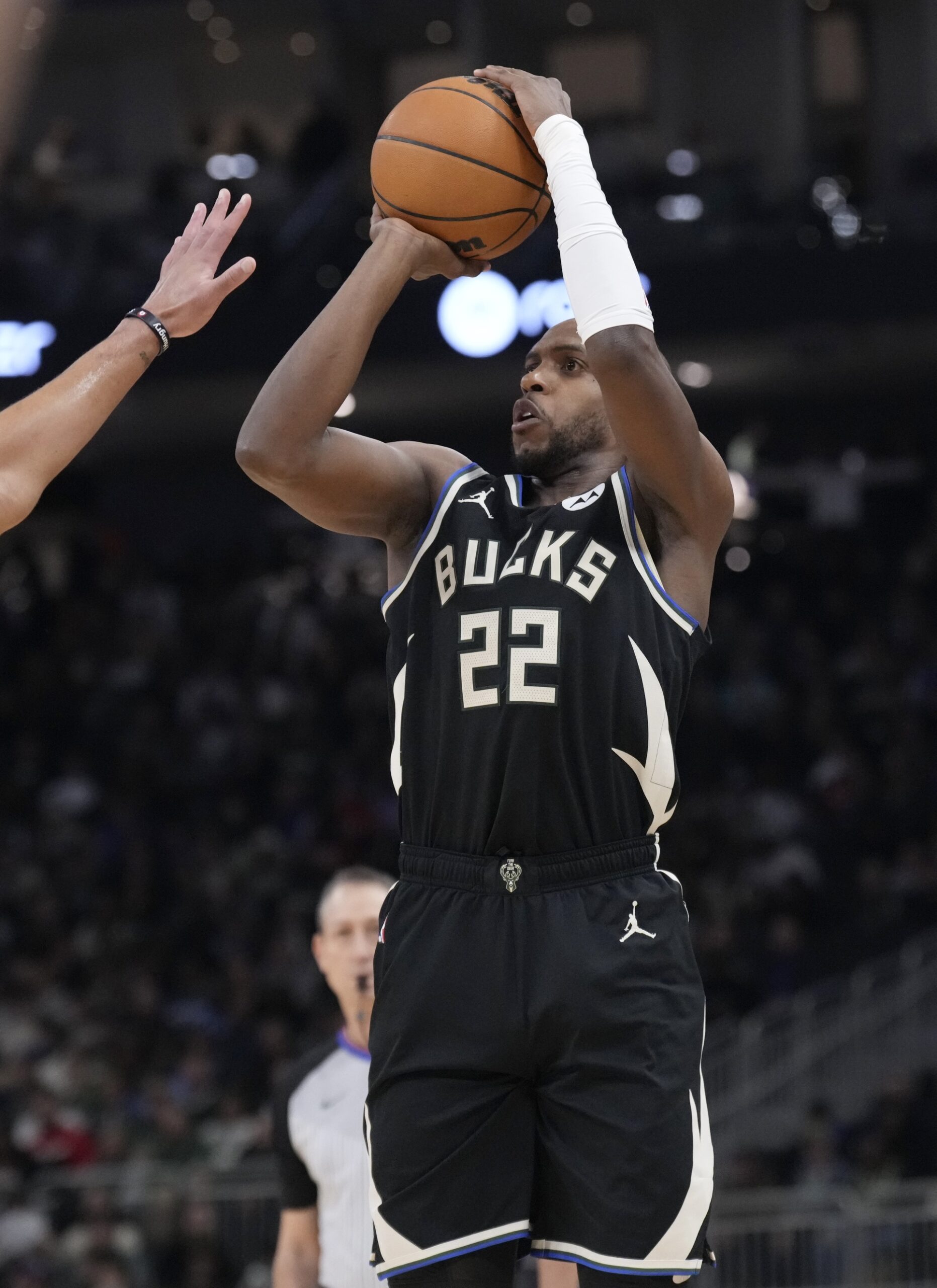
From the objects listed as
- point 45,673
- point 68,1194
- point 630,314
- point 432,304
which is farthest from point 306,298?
point 630,314

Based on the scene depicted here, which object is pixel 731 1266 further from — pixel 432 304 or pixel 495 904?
pixel 432 304

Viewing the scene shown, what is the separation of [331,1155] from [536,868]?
84.8 inches

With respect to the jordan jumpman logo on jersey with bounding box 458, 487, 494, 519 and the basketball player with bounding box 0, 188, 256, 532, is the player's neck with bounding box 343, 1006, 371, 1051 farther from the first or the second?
the basketball player with bounding box 0, 188, 256, 532

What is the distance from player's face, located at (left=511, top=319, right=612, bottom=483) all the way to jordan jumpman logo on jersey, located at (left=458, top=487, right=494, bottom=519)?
0.47 ft

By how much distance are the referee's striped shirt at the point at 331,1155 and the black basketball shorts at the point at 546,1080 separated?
1711mm

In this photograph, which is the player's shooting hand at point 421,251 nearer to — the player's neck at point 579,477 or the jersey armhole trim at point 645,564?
the player's neck at point 579,477

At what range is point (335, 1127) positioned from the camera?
4.99 meters

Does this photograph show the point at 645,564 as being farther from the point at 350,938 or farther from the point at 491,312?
the point at 491,312

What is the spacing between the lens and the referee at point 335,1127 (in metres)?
4.85

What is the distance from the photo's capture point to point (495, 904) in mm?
3131

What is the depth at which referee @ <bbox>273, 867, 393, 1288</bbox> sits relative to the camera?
15.9 ft

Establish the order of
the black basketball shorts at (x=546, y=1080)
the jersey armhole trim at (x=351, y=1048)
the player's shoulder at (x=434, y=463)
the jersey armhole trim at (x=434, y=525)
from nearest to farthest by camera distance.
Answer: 1. the black basketball shorts at (x=546, y=1080)
2. the jersey armhole trim at (x=434, y=525)
3. the player's shoulder at (x=434, y=463)
4. the jersey armhole trim at (x=351, y=1048)

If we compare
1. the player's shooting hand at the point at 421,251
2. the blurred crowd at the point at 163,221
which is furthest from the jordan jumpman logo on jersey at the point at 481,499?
the blurred crowd at the point at 163,221

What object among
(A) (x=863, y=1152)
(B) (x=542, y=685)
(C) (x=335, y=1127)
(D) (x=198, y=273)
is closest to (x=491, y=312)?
(A) (x=863, y=1152)
